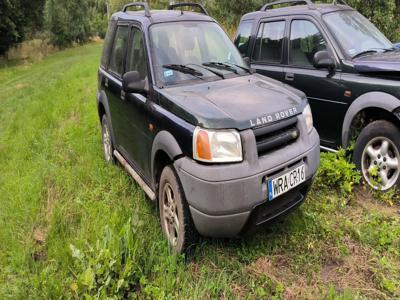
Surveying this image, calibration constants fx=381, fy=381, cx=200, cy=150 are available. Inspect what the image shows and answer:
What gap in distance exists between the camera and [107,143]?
579 centimetres

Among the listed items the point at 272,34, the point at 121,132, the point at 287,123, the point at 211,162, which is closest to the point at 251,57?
the point at 272,34

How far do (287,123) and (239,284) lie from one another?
138 cm

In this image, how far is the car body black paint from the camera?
13.6ft

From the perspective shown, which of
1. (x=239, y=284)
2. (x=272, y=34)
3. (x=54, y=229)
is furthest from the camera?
(x=272, y=34)

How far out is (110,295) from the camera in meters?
2.90

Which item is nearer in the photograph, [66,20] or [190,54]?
[190,54]

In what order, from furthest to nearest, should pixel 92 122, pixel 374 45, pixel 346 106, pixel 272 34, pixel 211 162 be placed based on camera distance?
pixel 92 122 < pixel 272 34 < pixel 374 45 < pixel 346 106 < pixel 211 162

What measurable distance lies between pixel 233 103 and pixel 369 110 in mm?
2024

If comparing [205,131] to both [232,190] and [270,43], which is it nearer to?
[232,190]

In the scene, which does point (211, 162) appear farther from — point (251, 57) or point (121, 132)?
point (251, 57)

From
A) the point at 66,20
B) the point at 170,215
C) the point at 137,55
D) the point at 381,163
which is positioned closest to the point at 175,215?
the point at 170,215

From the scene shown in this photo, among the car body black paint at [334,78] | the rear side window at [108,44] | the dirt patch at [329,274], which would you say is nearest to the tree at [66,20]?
the rear side window at [108,44]

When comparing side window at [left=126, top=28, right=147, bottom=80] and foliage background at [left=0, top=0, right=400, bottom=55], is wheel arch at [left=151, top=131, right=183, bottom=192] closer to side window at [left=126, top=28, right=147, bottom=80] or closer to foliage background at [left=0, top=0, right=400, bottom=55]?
side window at [left=126, top=28, right=147, bottom=80]

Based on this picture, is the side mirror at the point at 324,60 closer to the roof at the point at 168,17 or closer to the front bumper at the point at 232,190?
the roof at the point at 168,17
